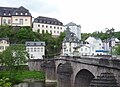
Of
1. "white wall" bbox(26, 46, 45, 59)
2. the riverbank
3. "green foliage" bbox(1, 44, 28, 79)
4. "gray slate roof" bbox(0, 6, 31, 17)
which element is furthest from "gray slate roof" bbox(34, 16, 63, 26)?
the riverbank

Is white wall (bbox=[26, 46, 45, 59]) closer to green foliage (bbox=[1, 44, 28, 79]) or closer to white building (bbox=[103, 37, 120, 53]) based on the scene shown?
green foliage (bbox=[1, 44, 28, 79])

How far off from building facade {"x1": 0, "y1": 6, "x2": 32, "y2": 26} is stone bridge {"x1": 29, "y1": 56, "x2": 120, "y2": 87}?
19.3 m

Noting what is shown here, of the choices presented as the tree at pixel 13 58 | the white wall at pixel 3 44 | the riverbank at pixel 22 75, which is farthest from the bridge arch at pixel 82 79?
the white wall at pixel 3 44

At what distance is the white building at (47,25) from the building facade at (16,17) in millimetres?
5186

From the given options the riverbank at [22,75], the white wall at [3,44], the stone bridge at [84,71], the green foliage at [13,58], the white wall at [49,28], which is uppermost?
the white wall at [49,28]

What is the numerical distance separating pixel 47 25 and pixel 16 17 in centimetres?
1365

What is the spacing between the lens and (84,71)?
3931 centimetres

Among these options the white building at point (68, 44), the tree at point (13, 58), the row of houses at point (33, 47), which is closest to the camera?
the tree at point (13, 58)

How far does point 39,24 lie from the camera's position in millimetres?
107625

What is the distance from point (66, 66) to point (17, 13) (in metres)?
59.0

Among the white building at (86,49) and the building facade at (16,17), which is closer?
the white building at (86,49)

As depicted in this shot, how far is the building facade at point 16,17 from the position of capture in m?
100

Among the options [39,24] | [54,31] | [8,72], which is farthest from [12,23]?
[8,72]

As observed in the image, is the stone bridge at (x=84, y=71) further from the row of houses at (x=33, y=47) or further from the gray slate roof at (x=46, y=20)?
the gray slate roof at (x=46, y=20)
